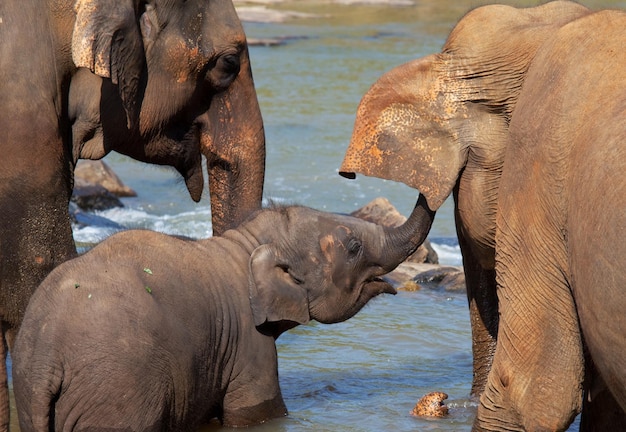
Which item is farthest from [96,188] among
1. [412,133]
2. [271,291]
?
[412,133]

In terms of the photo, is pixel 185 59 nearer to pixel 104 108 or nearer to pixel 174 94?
pixel 174 94

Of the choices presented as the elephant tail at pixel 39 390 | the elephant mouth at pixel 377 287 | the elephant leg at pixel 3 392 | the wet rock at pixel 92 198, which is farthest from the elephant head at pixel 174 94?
the wet rock at pixel 92 198

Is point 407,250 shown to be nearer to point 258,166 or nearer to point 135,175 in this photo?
point 258,166

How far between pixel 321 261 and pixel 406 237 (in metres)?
0.38

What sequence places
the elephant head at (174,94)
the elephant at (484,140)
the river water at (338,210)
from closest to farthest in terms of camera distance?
the elephant at (484,140)
the elephant head at (174,94)
the river water at (338,210)

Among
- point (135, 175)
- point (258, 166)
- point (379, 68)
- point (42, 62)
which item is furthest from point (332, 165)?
point (42, 62)

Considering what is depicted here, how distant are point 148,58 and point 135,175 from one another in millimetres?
7990

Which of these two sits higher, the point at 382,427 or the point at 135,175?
the point at 382,427

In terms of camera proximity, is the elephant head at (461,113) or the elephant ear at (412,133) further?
the elephant ear at (412,133)

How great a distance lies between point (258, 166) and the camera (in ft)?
19.3

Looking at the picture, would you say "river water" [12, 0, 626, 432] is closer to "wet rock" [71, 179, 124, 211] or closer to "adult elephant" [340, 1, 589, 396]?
"wet rock" [71, 179, 124, 211]

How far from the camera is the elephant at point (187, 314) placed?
15.4 ft

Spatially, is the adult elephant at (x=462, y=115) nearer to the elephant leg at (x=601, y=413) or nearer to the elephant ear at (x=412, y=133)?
the elephant ear at (x=412, y=133)

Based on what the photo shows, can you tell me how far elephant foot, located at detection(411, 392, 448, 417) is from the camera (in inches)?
233
